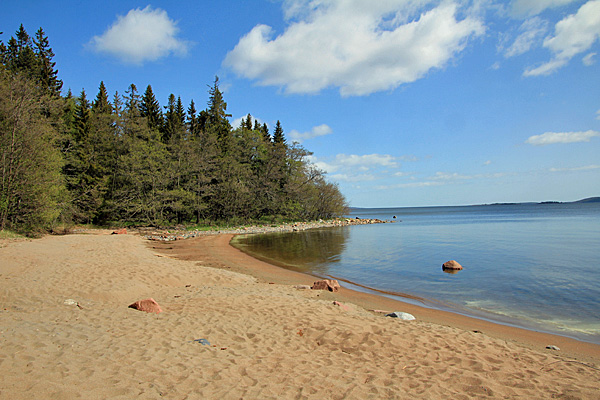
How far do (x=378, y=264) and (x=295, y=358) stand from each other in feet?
46.3

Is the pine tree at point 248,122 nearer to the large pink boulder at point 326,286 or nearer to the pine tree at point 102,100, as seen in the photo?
the pine tree at point 102,100

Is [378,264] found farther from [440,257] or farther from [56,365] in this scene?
[56,365]

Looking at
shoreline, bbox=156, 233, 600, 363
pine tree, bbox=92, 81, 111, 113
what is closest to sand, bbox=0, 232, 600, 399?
shoreline, bbox=156, 233, 600, 363

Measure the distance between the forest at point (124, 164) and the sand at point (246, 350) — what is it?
14008 millimetres

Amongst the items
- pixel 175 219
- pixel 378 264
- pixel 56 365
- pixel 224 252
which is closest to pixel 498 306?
pixel 378 264

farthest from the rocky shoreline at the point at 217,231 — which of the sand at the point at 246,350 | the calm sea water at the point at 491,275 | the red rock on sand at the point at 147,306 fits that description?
the red rock on sand at the point at 147,306

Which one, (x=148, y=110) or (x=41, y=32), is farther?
(x=148, y=110)

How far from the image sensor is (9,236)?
60.4 ft

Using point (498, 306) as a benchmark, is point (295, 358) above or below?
above

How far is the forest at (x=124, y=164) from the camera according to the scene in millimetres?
20266

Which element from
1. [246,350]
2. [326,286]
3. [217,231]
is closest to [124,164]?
[217,231]

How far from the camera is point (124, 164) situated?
33.6 m

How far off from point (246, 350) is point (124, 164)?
33.8 metres

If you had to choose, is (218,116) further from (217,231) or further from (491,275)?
(491,275)
